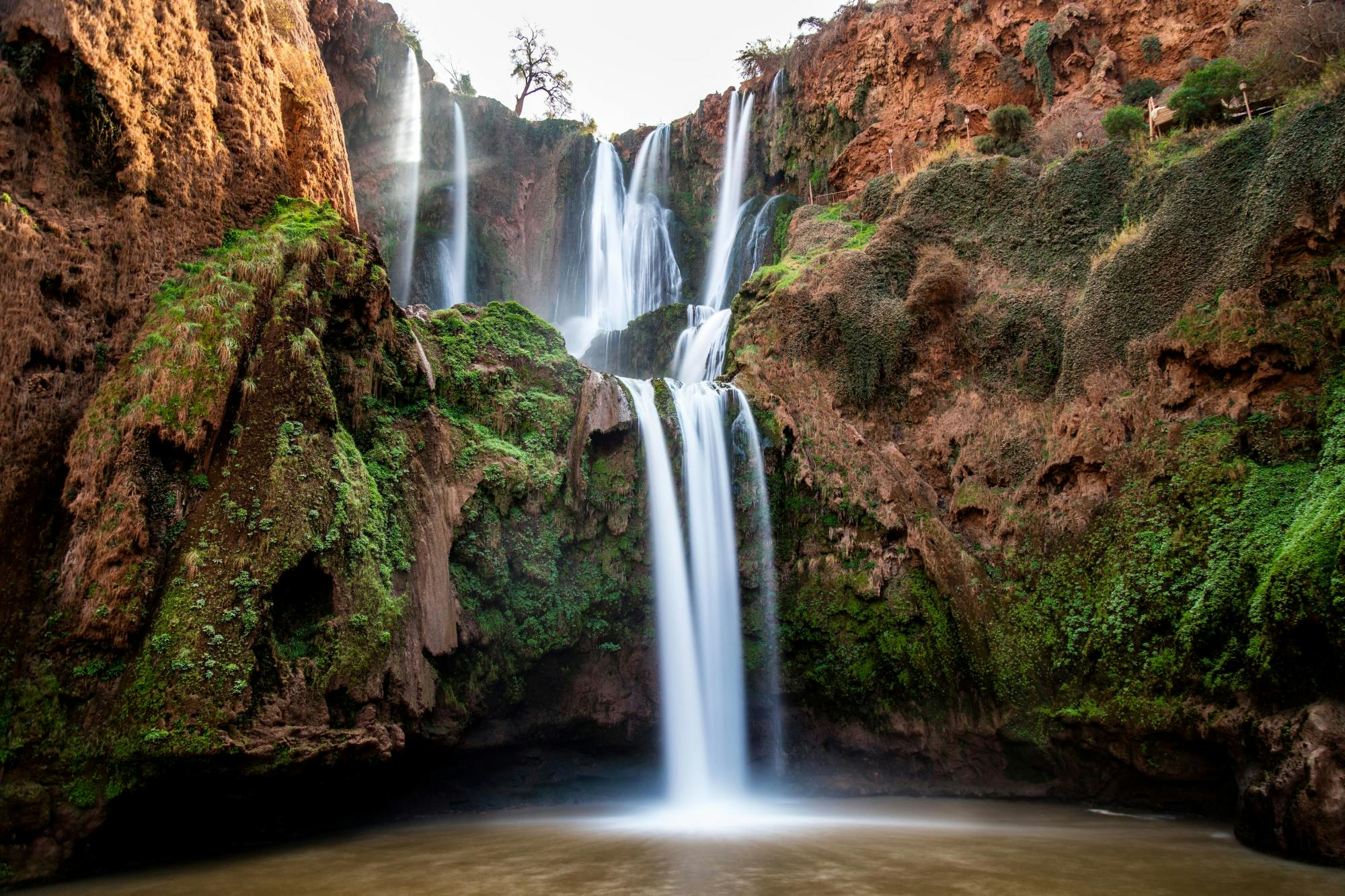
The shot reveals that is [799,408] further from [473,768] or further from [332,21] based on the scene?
[332,21]

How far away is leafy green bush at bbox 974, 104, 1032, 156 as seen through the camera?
18.2 metres

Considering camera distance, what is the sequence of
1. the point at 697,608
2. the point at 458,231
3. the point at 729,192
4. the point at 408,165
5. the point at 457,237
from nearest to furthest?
1. the point at 697,608
2. the point at 729,192
3. the point at 408,165
4. the point at 457,237
5. the point at 458,231

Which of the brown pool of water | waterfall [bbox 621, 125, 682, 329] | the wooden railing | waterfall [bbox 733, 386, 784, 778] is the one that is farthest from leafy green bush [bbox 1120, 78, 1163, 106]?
the brown pool of water

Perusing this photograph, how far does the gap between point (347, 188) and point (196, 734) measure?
949 centimetres

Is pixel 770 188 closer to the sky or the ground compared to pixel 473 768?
closer to the sky

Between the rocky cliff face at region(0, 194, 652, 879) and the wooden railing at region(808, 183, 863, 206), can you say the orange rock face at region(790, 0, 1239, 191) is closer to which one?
the wooden railing at region(808, 183, 863, 206)

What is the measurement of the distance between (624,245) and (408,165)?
28.2 ft

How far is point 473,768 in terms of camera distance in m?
12.6

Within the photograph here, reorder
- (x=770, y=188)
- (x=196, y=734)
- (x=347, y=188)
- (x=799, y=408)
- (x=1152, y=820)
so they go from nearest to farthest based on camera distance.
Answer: (x=196, y=734), (x=1152, y=820), (x=347, y=188), (x=799, y=408), (x=770, y=188)

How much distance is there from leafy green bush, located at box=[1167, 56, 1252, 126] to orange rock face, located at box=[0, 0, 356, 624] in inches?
634

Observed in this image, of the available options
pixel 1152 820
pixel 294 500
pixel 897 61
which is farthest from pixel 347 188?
pixel 897 61

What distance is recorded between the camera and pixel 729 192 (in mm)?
27938

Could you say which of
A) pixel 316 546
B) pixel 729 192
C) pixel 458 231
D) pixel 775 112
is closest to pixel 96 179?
pixel 316 546

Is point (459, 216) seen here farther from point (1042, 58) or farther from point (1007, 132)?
point (1042, 58)
